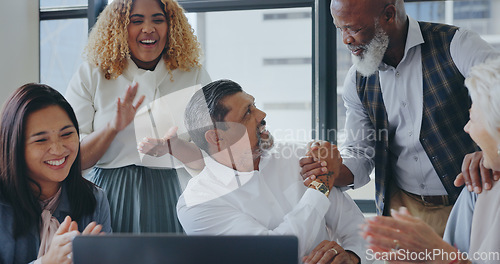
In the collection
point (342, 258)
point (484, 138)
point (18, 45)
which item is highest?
point (18, 45)

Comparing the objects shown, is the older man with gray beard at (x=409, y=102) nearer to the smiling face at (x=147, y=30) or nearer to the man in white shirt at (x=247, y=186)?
the man in white shirt at (x=247, y=186)

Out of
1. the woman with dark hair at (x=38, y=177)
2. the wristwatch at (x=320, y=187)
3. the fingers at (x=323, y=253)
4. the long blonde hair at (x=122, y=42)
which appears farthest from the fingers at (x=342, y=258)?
the long blonde hair at (x=122, y=42)

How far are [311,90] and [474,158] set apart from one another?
168cm

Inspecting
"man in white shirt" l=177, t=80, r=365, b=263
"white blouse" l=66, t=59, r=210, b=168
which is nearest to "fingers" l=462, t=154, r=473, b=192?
"man in white shirt" l=177, t=80, r=365, b=263

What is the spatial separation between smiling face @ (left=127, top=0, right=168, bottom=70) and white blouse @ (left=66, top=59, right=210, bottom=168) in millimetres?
59

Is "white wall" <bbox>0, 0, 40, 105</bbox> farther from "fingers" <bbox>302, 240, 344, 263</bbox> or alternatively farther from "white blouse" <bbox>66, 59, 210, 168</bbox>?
"fingers" <bbox>302, 240, 344, 263</bbox>

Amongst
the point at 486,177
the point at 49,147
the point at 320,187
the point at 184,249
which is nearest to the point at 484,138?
the point at 486,177

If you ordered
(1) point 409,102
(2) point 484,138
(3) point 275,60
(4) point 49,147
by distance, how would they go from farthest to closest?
(3) point 275,60, (1) point 409,102, (4) point 49,147, (2) point 484,138

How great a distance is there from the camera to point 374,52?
2.04 metres

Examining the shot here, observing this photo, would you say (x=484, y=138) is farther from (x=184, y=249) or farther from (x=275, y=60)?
(x=275, y=60)

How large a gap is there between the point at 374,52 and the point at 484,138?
2.40 ft

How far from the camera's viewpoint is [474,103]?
1424 millimetres

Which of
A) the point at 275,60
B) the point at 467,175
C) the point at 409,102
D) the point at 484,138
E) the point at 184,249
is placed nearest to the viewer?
the point at 184,249

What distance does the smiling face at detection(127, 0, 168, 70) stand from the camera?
2.18 m
